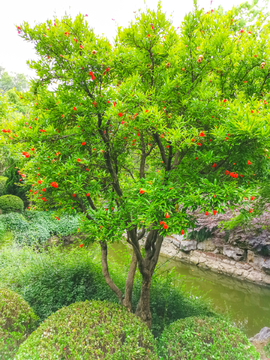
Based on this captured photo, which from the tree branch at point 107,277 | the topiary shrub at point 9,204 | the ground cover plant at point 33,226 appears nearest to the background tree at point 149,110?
the tree branch at point 107,277

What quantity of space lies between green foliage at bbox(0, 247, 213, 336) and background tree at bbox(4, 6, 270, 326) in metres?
1.89

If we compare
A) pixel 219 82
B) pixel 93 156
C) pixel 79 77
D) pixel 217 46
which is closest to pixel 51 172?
pixel 93 156

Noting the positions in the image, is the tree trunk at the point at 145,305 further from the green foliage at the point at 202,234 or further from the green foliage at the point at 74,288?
the green foliage at the point at 202,234

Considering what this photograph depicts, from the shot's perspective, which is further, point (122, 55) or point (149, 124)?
point (122, 55)

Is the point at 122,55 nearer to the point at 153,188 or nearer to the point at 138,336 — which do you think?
the point at 153,188

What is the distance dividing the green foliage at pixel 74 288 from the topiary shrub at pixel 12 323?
2.24 ft

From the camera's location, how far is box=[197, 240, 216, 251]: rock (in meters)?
9.14

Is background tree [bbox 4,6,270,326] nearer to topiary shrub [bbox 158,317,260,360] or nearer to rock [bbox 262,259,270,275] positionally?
topiary shrub [bbox 158,317,260,360]

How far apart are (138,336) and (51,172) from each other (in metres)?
2.13

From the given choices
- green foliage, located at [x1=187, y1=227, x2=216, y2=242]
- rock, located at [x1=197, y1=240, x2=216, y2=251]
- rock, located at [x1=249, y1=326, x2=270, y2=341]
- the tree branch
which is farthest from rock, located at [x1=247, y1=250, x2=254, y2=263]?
the tree branch

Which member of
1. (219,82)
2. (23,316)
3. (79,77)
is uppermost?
(219,82)

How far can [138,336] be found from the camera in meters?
2.43

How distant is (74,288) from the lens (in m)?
3.88

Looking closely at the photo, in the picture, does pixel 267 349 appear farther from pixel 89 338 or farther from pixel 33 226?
pixel 33 226
